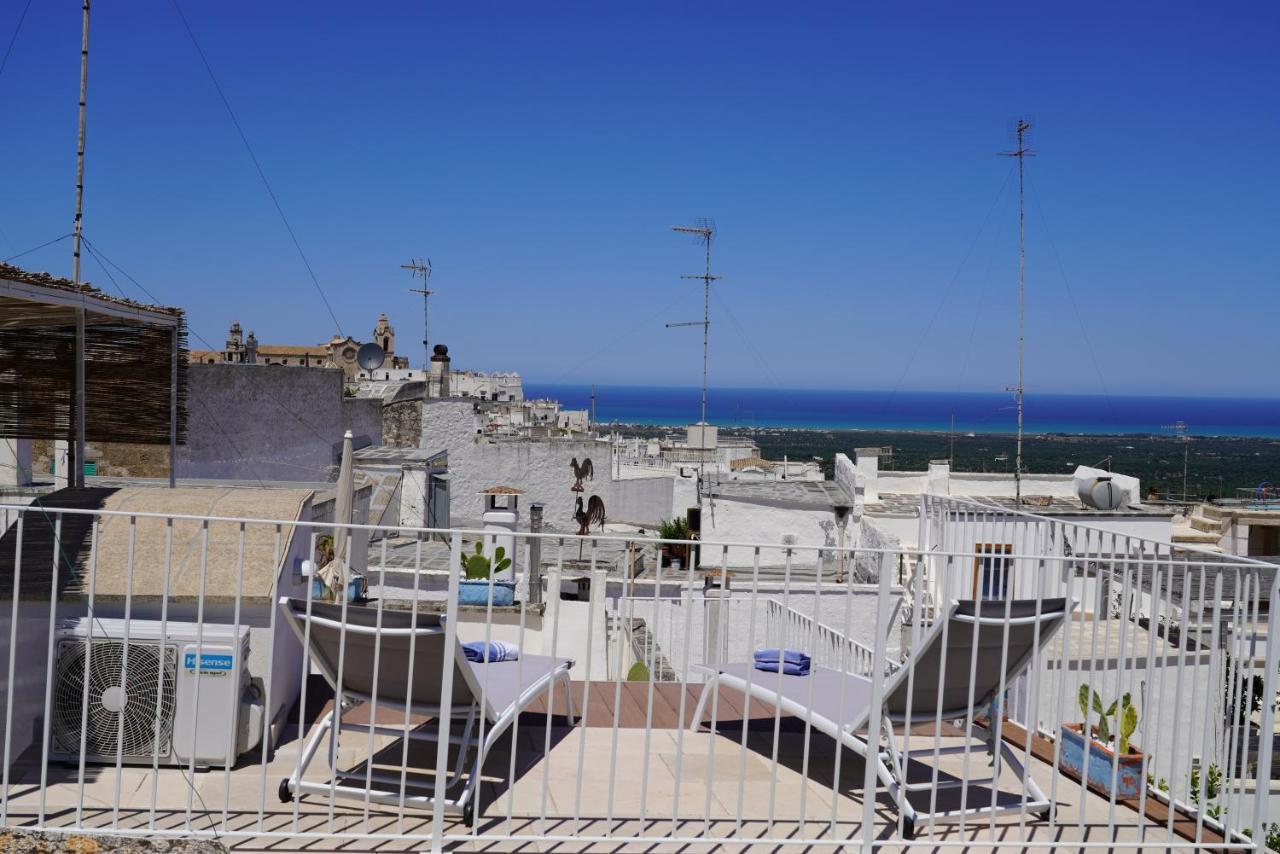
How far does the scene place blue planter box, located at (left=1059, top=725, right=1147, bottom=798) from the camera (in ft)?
14.7

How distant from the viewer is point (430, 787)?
425 cm

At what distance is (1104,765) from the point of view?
471 cm

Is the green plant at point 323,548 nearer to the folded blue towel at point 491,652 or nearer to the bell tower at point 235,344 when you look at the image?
the folded blue towel at point 491,652

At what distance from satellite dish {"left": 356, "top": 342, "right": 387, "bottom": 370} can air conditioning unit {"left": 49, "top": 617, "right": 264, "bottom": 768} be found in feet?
68.9

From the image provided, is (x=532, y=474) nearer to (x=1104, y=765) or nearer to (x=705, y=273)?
(x=705, y=273)

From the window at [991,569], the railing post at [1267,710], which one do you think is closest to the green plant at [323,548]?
the window at [991,569]

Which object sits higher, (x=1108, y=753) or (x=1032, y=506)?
(x=1108, y=753)

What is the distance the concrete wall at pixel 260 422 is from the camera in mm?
20203

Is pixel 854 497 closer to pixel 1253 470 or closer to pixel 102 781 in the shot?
pixel 102 781

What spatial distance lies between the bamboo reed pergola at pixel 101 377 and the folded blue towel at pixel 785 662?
4295 mm

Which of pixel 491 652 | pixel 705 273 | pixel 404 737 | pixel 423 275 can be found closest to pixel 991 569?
pixel 491 652

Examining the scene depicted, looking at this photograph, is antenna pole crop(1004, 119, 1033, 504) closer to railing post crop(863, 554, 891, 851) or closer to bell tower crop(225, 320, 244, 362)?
railing post crop(863, 554, 891, 851)

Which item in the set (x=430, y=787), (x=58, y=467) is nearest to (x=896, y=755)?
(x=430, y=787)

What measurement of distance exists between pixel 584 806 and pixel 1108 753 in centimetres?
213
